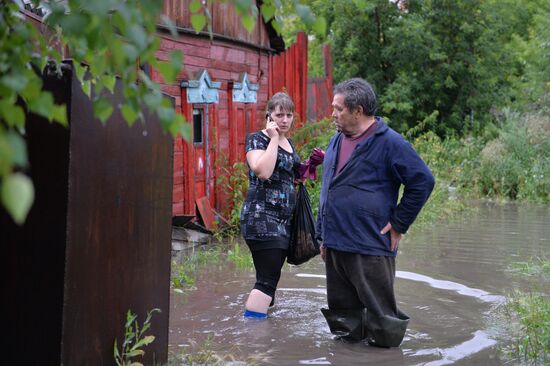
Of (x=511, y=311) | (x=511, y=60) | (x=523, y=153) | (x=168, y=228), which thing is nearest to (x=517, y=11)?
(x=511, y=60)

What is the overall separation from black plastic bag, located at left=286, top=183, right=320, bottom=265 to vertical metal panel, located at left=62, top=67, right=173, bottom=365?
1.75 metres

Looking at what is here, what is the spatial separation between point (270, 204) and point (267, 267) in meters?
0.49

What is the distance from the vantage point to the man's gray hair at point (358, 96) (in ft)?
18.9

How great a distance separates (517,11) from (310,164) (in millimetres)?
26998

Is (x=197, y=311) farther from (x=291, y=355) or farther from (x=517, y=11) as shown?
(x=517, y=11)

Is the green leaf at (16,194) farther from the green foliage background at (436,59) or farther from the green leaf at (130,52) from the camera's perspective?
the green foliage background at (436,59)

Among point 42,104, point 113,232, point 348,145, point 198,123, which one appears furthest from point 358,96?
point 198,123

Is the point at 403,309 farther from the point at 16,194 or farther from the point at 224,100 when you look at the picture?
the point at 16,194

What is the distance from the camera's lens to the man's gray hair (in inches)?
227

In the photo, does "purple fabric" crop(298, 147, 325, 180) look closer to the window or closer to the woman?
the woman

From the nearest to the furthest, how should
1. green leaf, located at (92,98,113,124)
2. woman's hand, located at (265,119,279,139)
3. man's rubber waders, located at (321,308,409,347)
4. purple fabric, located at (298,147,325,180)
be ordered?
green leaf, located at (92,98,113,124) < man's rubber waders, located at (321,308,409,347) < woman's hand, located at (265,119,279,139) < purple fabric, located at (298,147,325,180)

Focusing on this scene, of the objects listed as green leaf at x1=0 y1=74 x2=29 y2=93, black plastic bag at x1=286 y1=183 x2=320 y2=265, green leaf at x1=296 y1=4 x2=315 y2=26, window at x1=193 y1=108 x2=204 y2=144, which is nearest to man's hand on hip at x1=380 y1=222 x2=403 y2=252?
black plastic bag at x1=286 y1=183 x2=320 y2=265

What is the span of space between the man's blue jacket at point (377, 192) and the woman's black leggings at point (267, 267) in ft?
2.75

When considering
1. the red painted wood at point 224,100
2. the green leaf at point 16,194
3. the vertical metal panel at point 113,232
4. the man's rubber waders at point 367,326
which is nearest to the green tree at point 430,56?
the red painted wood at point 224,100
